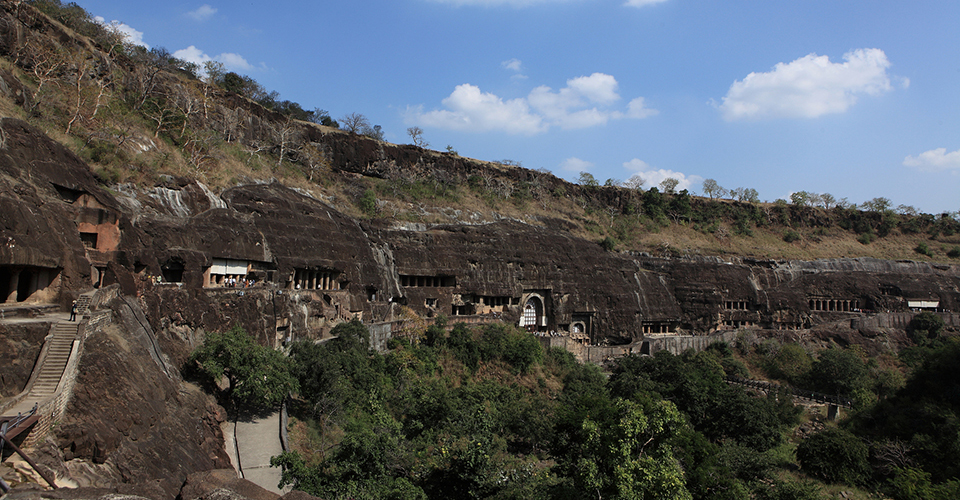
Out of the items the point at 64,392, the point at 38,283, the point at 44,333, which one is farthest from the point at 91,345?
the point at 38,283

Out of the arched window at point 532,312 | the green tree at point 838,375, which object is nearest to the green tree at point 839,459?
the green tree at point 838,375

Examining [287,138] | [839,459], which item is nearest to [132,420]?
[839,459]

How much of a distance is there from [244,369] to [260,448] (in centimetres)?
318

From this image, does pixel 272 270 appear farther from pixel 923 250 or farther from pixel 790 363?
pixel 923 250

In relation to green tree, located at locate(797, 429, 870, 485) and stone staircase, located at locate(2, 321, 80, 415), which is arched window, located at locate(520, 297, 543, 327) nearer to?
green tree, located at locate(797, 429, 870, 485)

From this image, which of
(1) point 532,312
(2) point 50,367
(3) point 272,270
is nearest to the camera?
(2) point 50,367

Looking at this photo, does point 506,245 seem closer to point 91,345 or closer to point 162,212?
point 162,212

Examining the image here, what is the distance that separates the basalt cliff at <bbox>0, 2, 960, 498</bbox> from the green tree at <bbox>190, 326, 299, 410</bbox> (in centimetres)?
101

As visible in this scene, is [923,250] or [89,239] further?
[923,250]

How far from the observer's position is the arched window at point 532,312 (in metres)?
46.5

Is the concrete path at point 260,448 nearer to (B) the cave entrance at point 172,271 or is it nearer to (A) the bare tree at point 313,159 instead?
(B) the cave entrance at point 172,271

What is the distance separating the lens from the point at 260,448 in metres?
18.0

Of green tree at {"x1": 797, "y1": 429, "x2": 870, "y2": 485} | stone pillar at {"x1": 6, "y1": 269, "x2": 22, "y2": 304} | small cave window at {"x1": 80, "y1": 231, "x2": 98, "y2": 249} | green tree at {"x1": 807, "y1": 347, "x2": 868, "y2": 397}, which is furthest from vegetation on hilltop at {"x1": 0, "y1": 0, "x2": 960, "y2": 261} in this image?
green tree at {"x1": 797, "y1": 429, "x2": 870, "y2": 485}

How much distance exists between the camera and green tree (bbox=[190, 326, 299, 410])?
19.7 meters
